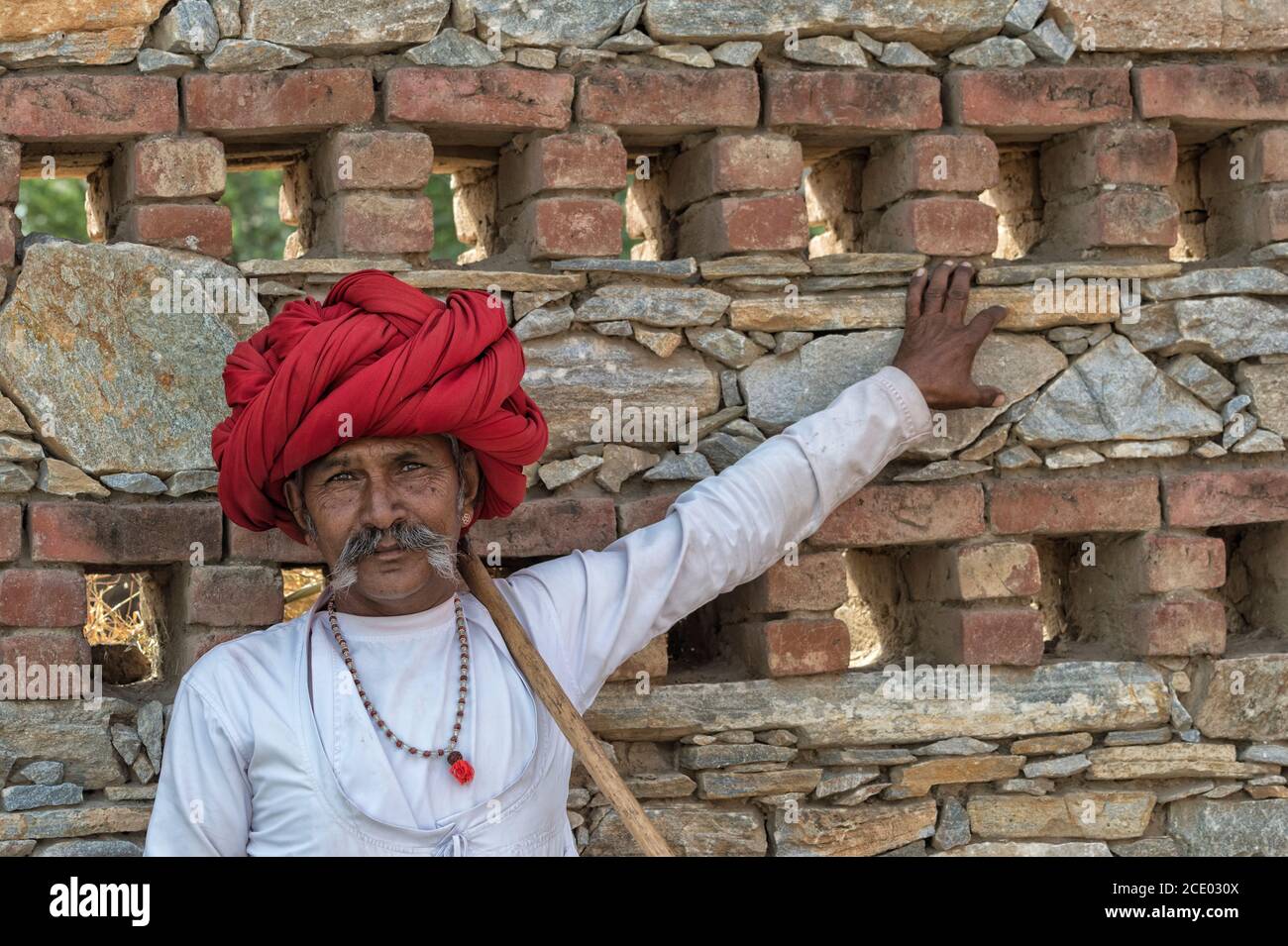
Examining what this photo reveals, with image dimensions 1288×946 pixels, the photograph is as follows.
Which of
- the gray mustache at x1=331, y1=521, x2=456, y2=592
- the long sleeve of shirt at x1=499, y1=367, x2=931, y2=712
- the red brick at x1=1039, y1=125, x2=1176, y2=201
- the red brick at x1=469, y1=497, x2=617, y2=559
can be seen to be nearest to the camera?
the gray mustache at x1=331, y1=521, x2=456, y2=592

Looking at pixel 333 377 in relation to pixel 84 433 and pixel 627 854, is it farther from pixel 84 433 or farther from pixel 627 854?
pixel 627 854

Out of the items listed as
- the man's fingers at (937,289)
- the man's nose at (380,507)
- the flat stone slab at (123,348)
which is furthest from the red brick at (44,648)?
the man's fingers at (937,289)

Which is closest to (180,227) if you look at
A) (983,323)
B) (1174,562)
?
(983,323)

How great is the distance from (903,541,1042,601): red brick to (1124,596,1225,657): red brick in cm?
24

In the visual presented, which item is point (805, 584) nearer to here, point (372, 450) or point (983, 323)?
point (983, 323)

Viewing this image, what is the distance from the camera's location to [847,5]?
345cm

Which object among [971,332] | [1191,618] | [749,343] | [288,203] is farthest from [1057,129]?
[288,203]

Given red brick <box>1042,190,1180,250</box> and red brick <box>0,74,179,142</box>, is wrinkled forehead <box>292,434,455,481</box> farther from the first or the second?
red brick <box>1042,190,1180,250</box>

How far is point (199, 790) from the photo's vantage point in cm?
274

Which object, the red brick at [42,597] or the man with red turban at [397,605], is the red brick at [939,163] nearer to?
the man with red turban at [397,605]

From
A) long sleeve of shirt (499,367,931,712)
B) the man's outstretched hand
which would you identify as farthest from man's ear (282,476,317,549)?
the man's outstretched hand

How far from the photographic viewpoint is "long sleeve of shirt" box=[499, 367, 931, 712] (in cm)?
306

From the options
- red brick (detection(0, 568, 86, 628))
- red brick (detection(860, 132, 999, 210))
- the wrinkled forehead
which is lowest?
red brick (detection(0, 568, 86, 628))

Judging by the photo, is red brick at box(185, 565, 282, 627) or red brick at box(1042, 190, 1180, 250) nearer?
red brick at box(185, 565, 282, 627)
